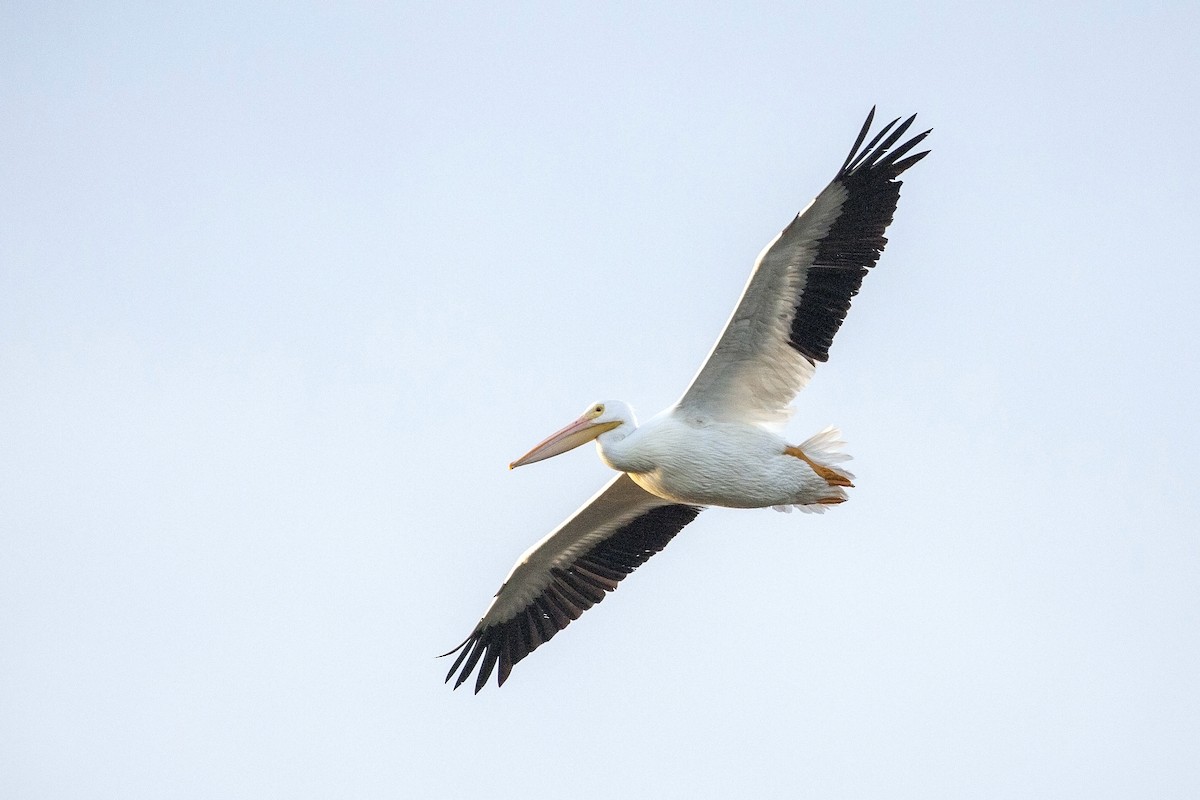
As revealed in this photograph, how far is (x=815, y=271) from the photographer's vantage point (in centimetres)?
1082

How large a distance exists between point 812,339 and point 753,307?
508mm

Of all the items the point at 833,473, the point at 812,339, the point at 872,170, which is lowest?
the point at 833,473

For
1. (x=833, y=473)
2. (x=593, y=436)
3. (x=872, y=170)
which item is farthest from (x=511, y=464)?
(x=872, y=170)

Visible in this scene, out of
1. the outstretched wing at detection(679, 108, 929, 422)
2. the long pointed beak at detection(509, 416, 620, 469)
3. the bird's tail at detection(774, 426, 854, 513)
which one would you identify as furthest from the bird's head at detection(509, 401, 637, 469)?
the bird's tail at detection(774, 426, 854, 513)

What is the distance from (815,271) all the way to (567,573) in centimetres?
348

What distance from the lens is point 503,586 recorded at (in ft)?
42.0

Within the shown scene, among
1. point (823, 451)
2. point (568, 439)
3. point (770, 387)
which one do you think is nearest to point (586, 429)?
point (568, 439)

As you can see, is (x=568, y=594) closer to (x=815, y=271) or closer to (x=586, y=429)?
(x=586, y=429)

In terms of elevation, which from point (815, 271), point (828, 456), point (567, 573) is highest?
point (815, 271)

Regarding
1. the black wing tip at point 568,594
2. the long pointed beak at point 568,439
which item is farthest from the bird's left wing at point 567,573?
the long pointed beak at point 568,439

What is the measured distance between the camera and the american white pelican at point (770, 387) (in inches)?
423

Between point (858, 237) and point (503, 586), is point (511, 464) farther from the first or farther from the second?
point (858, 237)

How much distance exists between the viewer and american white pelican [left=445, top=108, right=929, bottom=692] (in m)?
10.8

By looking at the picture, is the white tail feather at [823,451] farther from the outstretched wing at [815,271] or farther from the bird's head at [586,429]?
the bird's head at [586,429]
